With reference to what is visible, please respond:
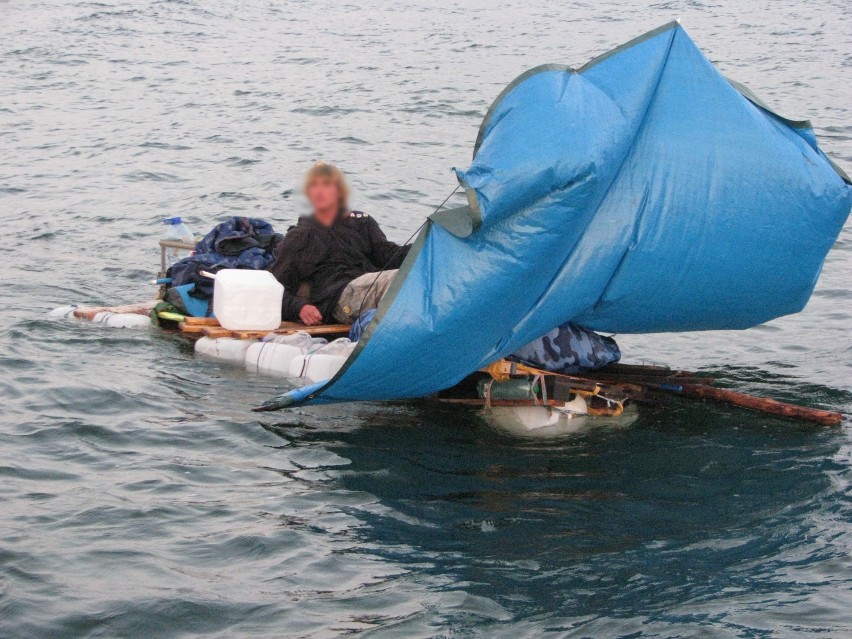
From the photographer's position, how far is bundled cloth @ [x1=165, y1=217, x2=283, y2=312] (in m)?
9.25

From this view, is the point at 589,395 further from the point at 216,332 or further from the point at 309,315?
the point at 216,332

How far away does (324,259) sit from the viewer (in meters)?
8.59

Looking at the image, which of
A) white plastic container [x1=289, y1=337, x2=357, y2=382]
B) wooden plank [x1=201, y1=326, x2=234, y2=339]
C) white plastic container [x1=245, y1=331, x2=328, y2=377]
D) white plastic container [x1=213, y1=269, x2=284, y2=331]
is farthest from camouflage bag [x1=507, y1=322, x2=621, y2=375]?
wooden plank [x1=201, y1=326, x2=234, y2=339]

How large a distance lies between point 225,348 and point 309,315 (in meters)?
0.68

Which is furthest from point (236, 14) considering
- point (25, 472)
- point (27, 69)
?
point (25, 472)

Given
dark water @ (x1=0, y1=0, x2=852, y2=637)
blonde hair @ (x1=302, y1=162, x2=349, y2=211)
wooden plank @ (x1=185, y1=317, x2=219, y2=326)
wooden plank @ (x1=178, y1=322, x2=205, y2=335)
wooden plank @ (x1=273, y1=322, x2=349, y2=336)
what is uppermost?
blonde hair @ (x1=302, y1=162, x2=349, y2=211)

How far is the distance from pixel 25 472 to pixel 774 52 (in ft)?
66.2

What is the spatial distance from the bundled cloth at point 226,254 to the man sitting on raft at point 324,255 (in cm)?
65

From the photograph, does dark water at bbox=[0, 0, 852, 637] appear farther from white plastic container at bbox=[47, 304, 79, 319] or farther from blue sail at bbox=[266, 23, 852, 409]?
blue sail at bbox=[266, 23, 852, 409]

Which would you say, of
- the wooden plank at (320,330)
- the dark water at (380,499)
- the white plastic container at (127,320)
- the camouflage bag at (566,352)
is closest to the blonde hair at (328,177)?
the wooden plank at (320,330)

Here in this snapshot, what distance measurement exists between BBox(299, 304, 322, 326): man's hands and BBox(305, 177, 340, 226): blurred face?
25.8 inches

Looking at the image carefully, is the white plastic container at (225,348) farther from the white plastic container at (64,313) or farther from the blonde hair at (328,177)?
the white plastic container at (64,313)

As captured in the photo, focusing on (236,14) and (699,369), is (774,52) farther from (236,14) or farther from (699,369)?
(699,369)

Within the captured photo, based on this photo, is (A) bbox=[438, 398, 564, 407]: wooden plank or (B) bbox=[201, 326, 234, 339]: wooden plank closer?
(A) bbox=[438, 398, 564, 407]: wooden plank
